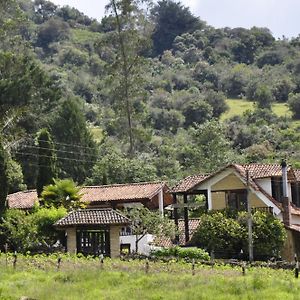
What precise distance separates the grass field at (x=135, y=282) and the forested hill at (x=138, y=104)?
461 inches

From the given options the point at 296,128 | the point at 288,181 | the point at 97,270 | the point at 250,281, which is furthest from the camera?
the point at 296,128

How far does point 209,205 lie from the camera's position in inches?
1645

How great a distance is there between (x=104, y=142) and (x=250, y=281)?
50959mm

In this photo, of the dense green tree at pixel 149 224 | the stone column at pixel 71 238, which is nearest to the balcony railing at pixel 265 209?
the dense green tree at pixel 149 224

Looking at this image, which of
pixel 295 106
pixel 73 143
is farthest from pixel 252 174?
pixel 295 106

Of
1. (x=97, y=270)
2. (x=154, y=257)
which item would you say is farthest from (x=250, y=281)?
(x=154, y=257)

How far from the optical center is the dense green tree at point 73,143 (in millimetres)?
64688

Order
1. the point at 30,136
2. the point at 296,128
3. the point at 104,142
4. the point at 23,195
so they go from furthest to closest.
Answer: the point at 296,128, the point at 104,142, the point at 30,136, the point at 23,195

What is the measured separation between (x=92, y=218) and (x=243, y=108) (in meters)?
69.7

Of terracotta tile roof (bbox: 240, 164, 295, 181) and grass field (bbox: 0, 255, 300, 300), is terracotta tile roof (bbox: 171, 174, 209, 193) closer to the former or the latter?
terracotta tile roof (bbox: 240, 164, 295, 181)

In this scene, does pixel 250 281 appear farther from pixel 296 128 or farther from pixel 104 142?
pixel 296 128

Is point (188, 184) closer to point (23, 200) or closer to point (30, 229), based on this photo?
point (30, 229)

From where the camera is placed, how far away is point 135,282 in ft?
85.2

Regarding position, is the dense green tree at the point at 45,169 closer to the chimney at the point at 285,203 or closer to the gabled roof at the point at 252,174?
the gabled roof at the point at 252,174
